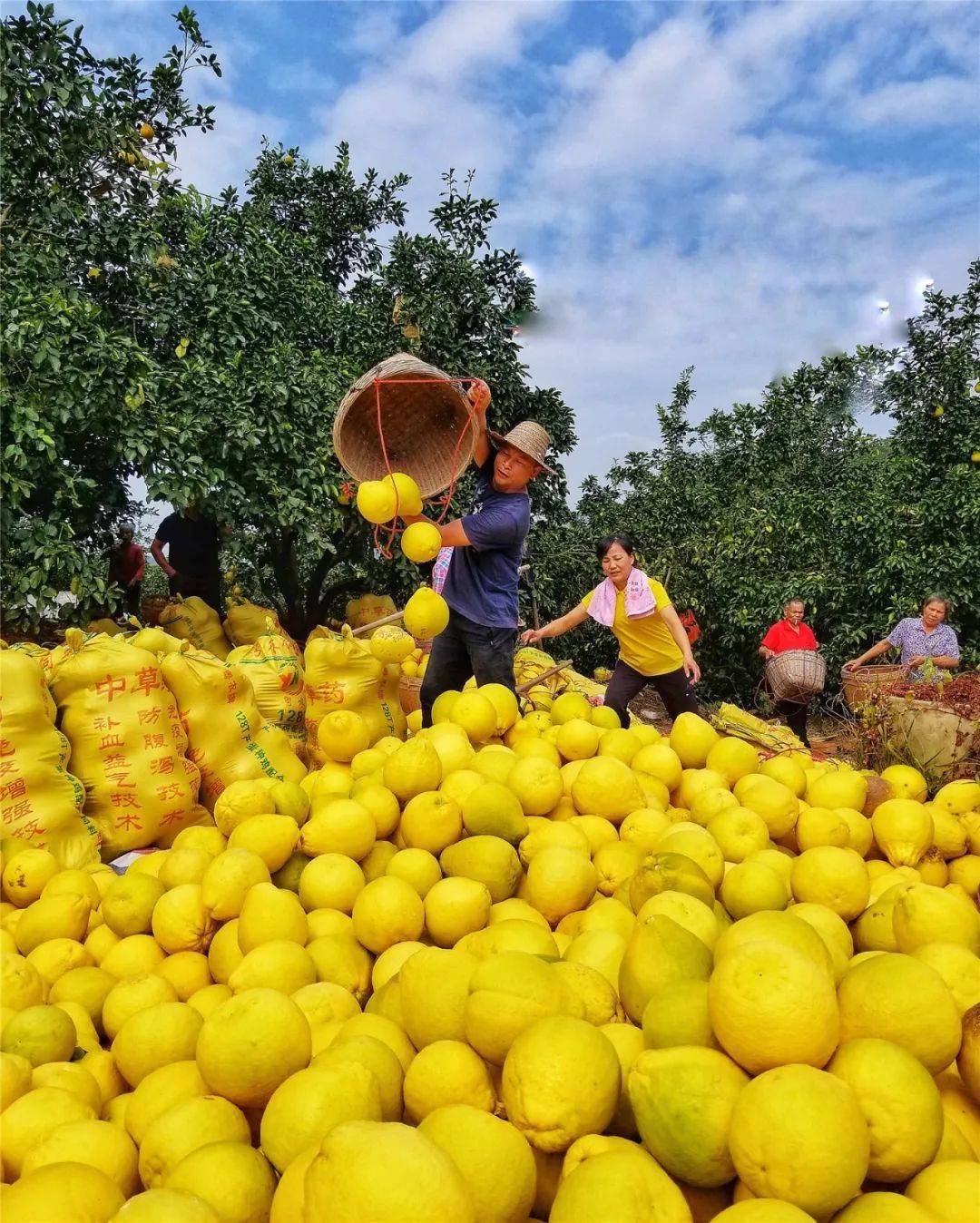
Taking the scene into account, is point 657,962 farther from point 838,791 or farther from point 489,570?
point 489,570

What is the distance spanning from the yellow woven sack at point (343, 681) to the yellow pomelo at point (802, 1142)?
266 cm

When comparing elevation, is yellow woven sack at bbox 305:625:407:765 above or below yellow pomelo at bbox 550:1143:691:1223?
above

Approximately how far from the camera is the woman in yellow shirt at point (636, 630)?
5.02m

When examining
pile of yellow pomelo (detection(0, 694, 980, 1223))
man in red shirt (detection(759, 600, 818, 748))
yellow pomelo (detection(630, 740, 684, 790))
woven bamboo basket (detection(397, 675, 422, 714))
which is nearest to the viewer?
pile of yellow pomelo (detection(0, 694, 980, 1223))

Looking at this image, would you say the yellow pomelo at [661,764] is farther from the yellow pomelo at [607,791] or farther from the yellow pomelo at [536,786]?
the yellow pomelo at [536,786]

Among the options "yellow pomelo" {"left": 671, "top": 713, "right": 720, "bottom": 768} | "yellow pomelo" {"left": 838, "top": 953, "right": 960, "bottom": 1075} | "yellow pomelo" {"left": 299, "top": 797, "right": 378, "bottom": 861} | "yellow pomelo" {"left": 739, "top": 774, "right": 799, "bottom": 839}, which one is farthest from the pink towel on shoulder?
"yellow pomelo" {"left": 838, "top": 953, "right": 960, "bottom": 1075}

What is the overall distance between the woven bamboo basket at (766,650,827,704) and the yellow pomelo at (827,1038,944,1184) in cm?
645

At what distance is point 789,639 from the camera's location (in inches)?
303

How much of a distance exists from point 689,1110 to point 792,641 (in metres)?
7.17

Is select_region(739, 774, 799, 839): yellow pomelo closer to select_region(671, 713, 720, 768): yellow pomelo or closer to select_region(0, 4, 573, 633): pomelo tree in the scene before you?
select_region(671, 713, 720, 768): yellow pomelo

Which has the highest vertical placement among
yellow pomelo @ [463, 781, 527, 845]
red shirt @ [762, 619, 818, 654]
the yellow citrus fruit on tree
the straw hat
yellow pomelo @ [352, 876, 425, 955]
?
the straw hat

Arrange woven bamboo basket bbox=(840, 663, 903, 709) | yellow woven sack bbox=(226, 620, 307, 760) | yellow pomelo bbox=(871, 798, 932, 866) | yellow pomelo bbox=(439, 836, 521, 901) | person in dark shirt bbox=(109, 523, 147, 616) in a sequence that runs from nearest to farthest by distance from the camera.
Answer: yellow pomelo bbox=(439, 836, 521, 901)
yellow pomelo bbox=(871, 798, 932, 866)
yellow woven sack bbox=(226, 620, 307, 760)
woven bamboo basket bbox=(840, 663, 903, 709)
person in dark shirt bbox=(109, 523, 147, 616)

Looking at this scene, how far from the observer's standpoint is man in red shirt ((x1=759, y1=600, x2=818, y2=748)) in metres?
7.67

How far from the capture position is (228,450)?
5.96 m
